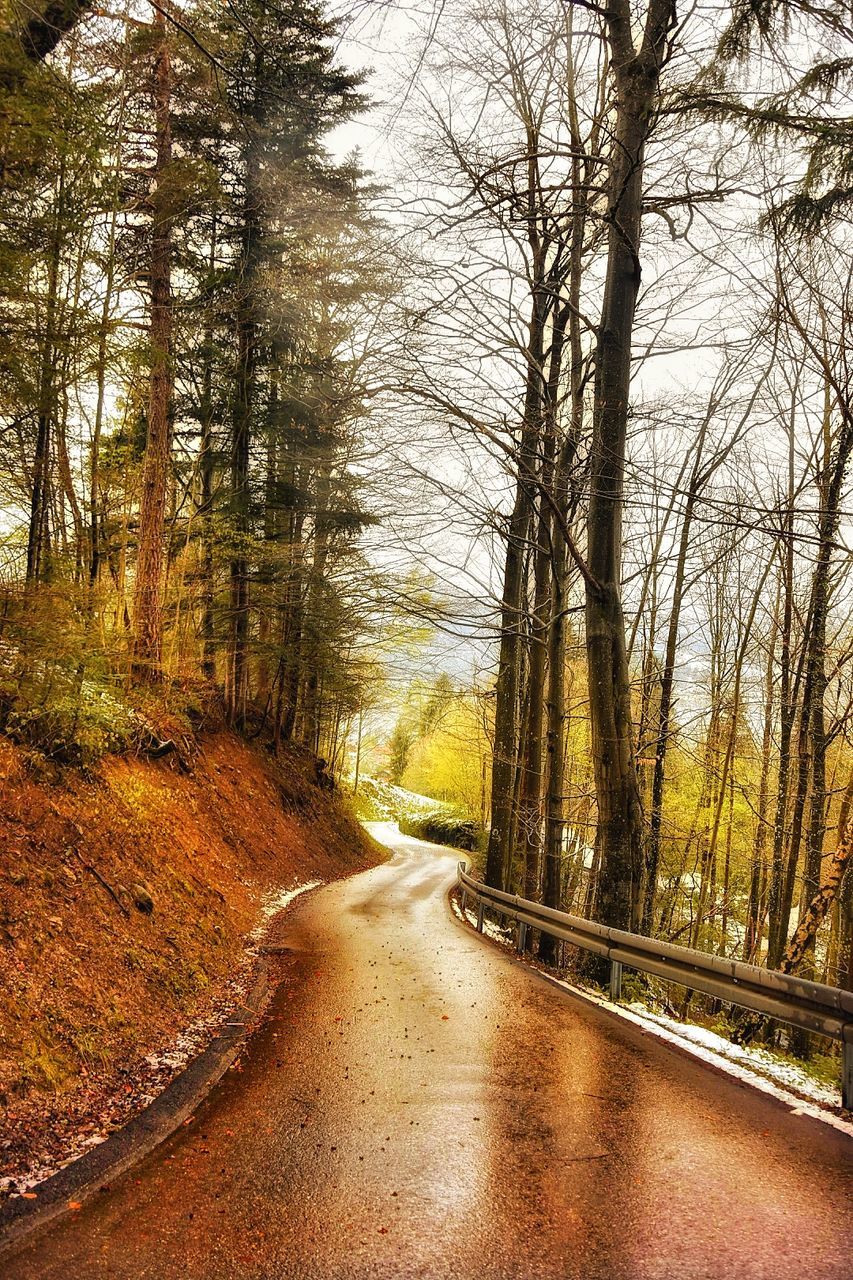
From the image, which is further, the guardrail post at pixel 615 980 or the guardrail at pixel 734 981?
the guardrail post at pixel 615 980

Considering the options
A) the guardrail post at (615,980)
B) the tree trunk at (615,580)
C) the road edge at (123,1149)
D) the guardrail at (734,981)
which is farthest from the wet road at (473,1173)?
the tree trunk at (615,580)

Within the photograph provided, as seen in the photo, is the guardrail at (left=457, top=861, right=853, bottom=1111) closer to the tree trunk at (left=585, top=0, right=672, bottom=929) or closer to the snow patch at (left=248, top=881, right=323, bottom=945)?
the tree trunk at (left=585, top=0, right=672, bottom=929)

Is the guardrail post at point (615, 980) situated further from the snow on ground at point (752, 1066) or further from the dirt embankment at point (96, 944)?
the dirt embankment at point (96, 944)

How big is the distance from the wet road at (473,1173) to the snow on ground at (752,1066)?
16cm

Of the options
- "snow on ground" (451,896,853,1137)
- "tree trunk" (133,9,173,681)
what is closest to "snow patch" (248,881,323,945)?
"tree trunk" (133,9,173,681)

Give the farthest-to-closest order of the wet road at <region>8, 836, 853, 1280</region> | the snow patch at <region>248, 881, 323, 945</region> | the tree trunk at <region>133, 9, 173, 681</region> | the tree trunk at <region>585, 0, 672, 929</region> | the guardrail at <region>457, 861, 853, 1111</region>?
the tree trunk at <region>133, 9, 173, 681</region>, the snow patch at <region>248, 881, 323, 945</region>, the tree trunk at <region>585, 0, 672, 929</region>, the guardrail at <region>457, 861, 853, 1111</region>, the wet road at <region>8, 836, 853, 1280</region>

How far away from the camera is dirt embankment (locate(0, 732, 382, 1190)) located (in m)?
4.09

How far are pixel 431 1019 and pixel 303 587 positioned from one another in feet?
46.1

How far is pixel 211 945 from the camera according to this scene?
8289 mm

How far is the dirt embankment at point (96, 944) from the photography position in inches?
161

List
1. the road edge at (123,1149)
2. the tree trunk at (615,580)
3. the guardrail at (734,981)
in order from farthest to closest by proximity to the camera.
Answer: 1. the tree trunk at (615,580)
2. the guardrail at (734,981)
3. the road edge at (123,1149)

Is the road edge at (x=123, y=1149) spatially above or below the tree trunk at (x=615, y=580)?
below

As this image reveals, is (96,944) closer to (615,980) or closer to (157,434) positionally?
(615,980)

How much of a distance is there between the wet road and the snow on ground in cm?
16
